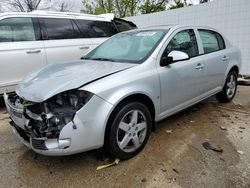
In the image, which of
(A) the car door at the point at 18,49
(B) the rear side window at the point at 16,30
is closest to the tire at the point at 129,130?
(A) the car door at the point at 18,49

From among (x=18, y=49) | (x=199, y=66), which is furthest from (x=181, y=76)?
(x=18, y=49)

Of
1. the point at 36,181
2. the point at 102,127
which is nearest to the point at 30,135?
the point at 36,181

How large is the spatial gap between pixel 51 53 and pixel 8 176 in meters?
2.88

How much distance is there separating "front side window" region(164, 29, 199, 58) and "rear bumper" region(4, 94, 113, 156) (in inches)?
59.0

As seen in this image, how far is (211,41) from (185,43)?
2.80 feet

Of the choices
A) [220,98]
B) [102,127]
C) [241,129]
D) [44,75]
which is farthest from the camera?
[220,98]

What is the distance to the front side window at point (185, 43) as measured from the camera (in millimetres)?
3465

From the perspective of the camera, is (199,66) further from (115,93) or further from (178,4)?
(178,4)

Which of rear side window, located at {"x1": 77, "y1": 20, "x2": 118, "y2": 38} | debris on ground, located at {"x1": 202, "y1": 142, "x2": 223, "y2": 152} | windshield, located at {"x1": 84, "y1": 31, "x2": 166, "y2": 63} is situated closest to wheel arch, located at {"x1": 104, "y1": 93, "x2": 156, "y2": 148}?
windshield, located at {"x1": 84, "y1": 31, "x2": 166, "y2": 63}

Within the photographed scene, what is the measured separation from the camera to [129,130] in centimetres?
276

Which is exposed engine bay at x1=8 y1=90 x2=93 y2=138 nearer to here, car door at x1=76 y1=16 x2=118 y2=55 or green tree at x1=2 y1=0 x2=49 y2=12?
car door at x1=76 y1=16 x2=118 y2=55

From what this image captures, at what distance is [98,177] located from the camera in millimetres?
2529

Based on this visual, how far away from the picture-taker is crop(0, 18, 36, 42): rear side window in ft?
14.5

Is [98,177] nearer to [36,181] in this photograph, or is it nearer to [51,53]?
[36,181]
